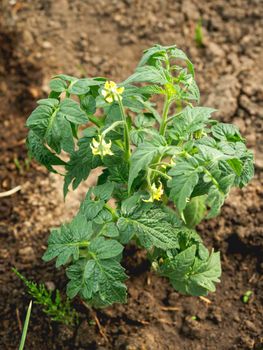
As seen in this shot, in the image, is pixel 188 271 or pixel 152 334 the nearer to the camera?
pixel 188 271

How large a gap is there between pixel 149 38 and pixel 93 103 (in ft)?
5.06

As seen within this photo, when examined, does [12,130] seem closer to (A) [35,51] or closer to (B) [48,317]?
(A) [35,51]

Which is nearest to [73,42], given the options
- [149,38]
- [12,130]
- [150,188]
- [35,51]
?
[35,51]

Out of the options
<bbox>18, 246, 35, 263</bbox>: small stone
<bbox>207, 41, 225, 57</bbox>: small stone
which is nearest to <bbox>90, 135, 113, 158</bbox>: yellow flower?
<bbox>18, 246, 35, 263</bbox>: small stone

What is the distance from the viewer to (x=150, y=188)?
1915 mm

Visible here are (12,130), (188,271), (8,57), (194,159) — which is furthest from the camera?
(8,57)

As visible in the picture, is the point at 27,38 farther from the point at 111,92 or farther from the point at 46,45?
the point at 111,92

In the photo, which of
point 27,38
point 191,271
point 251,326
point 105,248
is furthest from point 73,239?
point 27,38

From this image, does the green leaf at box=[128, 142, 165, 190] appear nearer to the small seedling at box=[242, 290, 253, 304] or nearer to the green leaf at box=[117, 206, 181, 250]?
the green leaf at box=[117, 206, 181, 250]

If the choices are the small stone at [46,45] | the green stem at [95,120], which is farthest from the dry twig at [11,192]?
the small stone at [46,45]

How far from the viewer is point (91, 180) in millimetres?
2982

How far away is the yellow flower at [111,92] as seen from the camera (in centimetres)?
187

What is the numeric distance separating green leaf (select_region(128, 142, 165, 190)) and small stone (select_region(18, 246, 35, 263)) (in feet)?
3.35

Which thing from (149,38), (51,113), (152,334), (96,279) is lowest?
(152,334)
